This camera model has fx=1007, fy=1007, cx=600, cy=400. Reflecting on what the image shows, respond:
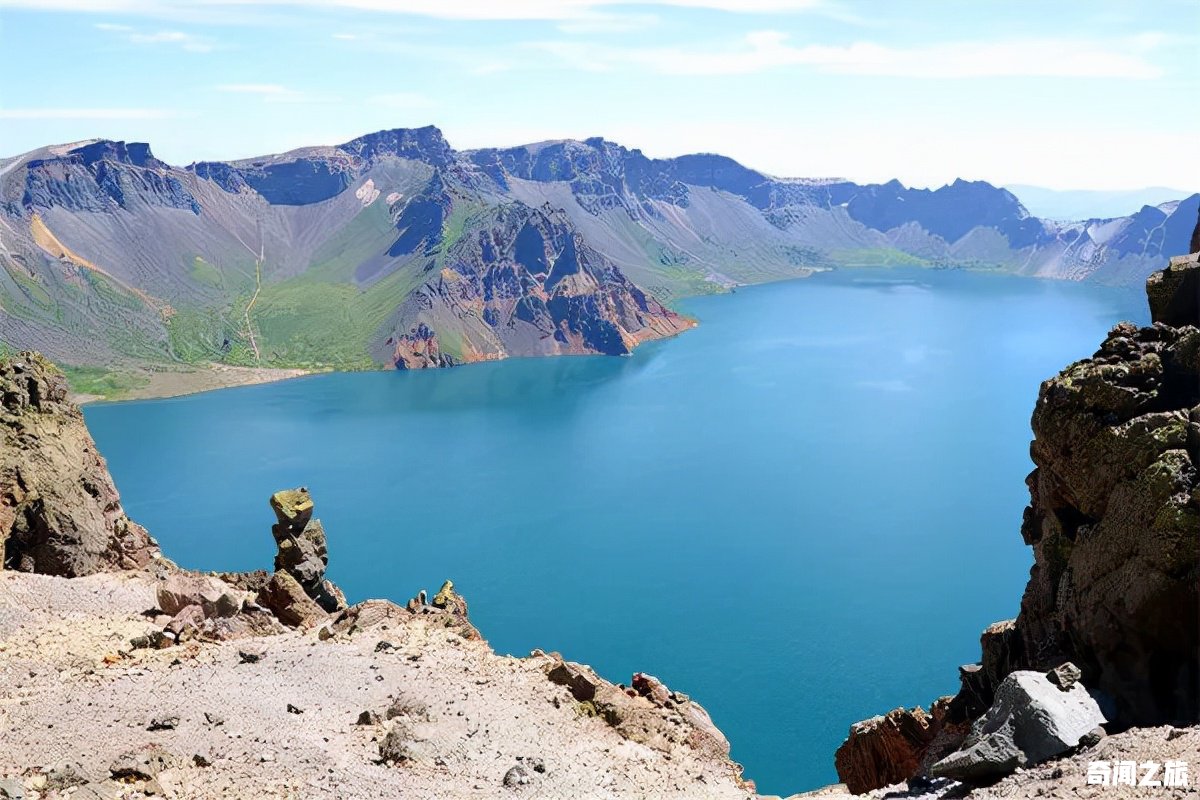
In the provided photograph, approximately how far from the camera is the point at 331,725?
31203mm

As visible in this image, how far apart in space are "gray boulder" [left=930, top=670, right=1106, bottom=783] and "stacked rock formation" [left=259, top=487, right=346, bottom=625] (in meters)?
28.0

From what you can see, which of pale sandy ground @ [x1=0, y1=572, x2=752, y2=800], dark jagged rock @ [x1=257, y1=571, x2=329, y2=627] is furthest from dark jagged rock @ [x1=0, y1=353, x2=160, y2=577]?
dark jagged rock @ [x1=257, y1=571, x2=329, y2=627]

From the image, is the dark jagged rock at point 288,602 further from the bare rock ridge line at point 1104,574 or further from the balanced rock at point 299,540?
the bare rock ridge line at point 1104,574

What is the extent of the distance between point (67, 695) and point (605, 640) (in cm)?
5879

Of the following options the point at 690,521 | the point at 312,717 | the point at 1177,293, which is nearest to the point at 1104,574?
the point at 1177,293

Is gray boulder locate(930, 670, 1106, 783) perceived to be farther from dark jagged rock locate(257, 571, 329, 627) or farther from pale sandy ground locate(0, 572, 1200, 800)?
dark jagged rock locate(257, 571, 329, 627)

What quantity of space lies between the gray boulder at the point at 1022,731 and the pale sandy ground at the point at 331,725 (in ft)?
2.24

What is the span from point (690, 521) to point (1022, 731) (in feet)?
307

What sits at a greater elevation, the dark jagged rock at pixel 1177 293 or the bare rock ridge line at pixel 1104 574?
the dark jagged rock at pixel 1177 293

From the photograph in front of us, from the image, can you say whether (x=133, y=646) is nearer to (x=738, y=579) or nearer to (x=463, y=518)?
(x=738, y=579)

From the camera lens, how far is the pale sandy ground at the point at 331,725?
2670 centimetres

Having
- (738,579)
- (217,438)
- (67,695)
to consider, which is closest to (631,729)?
(67,695)

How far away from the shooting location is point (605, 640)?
86.4 meters

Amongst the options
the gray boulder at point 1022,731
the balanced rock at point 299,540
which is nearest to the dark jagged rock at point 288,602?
the balanced rock at point 299,540
